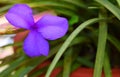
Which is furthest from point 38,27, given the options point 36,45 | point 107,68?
point 107,68

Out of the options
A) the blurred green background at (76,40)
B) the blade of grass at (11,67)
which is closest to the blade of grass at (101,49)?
the blurred green background at (76,40)

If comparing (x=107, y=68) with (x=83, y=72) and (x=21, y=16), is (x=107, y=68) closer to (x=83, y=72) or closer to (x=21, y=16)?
(x=83, y=72)

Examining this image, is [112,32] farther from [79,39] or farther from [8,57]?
[8,57]

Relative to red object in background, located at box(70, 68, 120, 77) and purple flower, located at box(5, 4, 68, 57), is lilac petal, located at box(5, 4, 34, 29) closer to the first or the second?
purple flower, located at box(5, 4, 68, 57)

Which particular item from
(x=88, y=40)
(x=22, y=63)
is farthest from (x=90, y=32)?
(x=22, y=63)

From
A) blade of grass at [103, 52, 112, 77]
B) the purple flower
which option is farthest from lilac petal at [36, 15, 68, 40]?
blade of grass at [103, 52, 112, 77]

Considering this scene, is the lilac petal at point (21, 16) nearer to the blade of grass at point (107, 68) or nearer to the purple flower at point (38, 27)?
the purple flower at point (38, 27)
